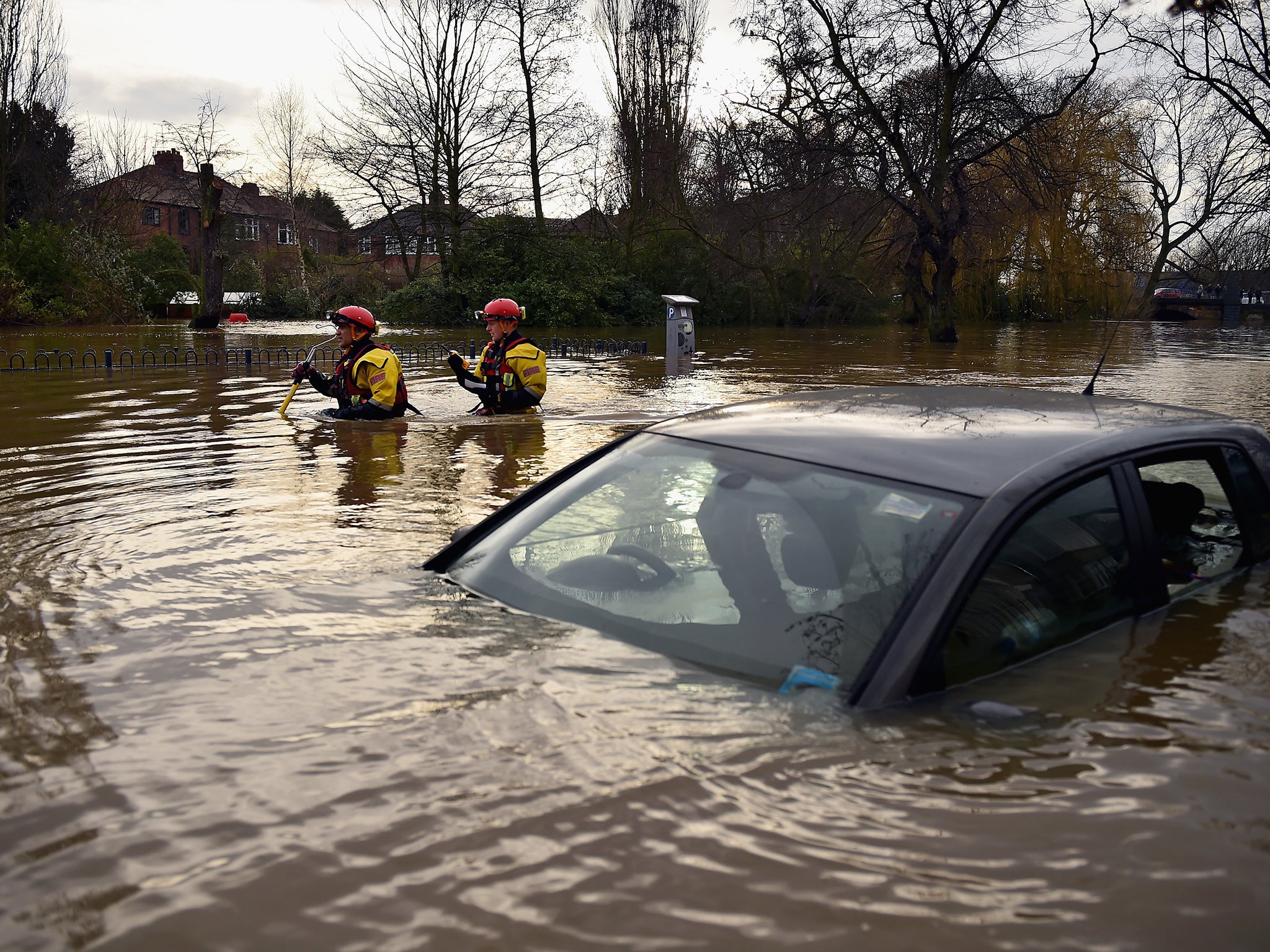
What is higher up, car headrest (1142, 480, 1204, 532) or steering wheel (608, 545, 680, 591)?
car headrest (1142, 480, 1204, 532)

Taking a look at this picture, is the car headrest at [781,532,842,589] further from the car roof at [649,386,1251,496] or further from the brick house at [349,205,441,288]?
the brick house at [349,205,441,288]

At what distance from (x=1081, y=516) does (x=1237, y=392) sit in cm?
1476

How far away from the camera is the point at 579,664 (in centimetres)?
331

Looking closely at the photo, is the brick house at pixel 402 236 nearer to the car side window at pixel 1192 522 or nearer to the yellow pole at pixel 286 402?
the yellow pole at pixel 286 402

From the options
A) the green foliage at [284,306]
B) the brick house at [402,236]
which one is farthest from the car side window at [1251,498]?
the green foliage at [284,306]

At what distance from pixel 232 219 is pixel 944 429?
6186 cm

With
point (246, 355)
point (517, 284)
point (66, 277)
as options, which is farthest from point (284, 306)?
point (246, 355)

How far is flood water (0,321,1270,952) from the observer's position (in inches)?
87.9

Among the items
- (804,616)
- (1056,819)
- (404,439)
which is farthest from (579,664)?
(404,439)

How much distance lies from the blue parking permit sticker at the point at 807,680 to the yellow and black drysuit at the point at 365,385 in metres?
9.06

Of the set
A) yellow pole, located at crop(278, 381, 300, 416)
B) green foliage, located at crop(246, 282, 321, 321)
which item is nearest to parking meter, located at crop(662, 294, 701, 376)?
yellow pole, located at crop(278, 381, 300, 416)

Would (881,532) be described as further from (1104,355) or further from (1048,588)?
(1104,355)

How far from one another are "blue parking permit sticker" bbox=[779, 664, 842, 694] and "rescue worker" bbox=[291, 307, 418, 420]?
29.7 feet

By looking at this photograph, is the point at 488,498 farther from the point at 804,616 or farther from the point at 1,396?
the point at 1,396
